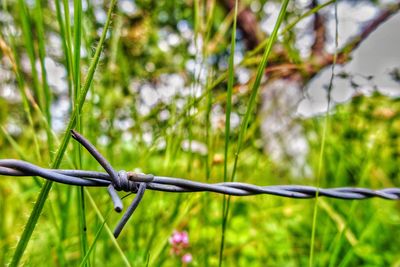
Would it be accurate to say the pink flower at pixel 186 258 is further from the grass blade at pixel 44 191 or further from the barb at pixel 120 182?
the grass blade at pixel 44 191

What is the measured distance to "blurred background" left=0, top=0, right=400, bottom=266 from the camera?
0.65m

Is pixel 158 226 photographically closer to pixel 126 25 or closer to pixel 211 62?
pixel 211 62

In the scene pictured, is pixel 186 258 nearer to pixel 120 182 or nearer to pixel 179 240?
pixel 179 240

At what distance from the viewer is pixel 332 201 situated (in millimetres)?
1238

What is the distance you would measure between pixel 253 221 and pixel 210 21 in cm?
80

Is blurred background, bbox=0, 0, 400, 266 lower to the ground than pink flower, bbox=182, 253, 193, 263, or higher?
higher

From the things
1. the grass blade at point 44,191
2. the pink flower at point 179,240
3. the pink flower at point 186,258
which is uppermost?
the grass blade at point 44,191

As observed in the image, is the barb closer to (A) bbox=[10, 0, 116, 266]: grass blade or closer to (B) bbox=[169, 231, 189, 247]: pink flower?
(A) bbox=[10, 0, 116, 266]: grass blade

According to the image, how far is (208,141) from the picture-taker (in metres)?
0.60

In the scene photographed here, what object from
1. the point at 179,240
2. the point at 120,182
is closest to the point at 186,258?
the point at 179,240

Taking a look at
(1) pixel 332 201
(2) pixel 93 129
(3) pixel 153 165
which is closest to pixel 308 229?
(1) pixel 332 201

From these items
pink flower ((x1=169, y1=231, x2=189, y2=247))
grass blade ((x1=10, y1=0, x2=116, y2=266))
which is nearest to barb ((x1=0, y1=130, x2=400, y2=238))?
grass blade ((x1=10, y1=0, x2=116, y2=266))

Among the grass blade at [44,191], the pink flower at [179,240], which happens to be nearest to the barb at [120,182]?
the grass blade at [44,191]

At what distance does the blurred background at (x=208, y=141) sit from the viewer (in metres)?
0.65
